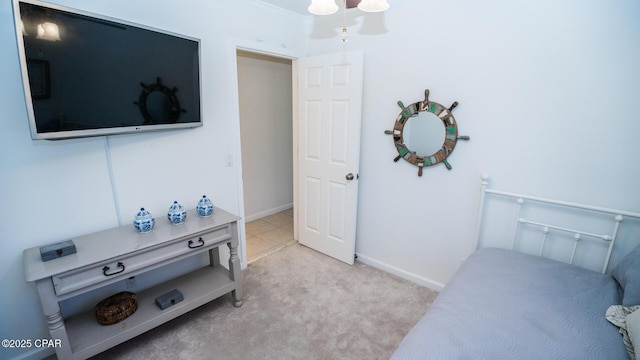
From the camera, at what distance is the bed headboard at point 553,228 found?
1.81 meters

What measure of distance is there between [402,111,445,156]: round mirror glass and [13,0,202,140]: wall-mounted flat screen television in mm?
1733

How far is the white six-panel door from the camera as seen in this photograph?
276 centimetres

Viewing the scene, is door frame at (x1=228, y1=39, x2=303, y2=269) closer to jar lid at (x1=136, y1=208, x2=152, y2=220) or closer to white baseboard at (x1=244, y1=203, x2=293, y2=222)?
jar lid at (x1=136, y1=208, x2=152, y2=220)

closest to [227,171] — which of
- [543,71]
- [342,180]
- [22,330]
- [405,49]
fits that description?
[342,180]

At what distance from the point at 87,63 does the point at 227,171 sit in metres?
1.28

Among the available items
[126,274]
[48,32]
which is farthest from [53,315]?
[48,32]

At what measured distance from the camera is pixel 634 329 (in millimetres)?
1181

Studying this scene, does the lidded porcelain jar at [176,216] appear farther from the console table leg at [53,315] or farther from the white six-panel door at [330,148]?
the white six-panel door at [330,148]

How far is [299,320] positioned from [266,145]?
2.69 meters

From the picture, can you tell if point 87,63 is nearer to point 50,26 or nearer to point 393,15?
point 50,26

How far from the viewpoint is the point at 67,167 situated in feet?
6.03

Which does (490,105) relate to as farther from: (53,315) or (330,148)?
(53,315)

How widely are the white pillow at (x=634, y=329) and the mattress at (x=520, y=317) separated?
0.18ft

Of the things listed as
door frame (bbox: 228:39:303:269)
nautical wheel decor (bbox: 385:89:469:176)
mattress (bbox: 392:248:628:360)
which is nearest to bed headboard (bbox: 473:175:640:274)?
mattress (bbox: 392:248:628:360)
